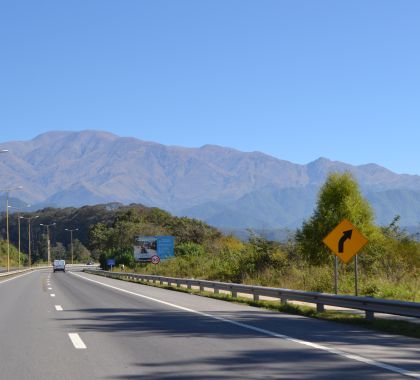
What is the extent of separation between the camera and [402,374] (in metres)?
9.08

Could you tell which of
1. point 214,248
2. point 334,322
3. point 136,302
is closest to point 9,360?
point 334,322

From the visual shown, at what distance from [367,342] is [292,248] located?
29.2m

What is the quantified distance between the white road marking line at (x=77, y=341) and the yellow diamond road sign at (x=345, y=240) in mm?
8253

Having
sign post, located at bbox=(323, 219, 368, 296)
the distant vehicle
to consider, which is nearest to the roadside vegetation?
sign post, located at bbox=(323, 219, 368, 296)

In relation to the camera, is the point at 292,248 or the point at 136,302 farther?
the point at 292,248

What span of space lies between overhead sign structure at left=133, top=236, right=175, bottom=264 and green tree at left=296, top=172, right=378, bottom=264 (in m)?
14.0

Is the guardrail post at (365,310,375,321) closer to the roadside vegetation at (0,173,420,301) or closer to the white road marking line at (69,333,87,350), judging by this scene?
the roadside vegetation at (0,173,420,301)

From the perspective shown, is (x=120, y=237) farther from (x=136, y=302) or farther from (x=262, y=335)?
(x=262, y=335)

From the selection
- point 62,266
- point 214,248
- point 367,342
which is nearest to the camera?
point 367,342

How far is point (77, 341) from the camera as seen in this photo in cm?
1271

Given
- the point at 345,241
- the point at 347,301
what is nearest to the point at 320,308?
the point at 347,301

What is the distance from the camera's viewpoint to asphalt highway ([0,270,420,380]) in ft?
30.6

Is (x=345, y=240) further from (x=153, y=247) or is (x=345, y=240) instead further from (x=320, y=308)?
(x=153, y=247)

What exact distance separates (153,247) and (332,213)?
18.6 m
